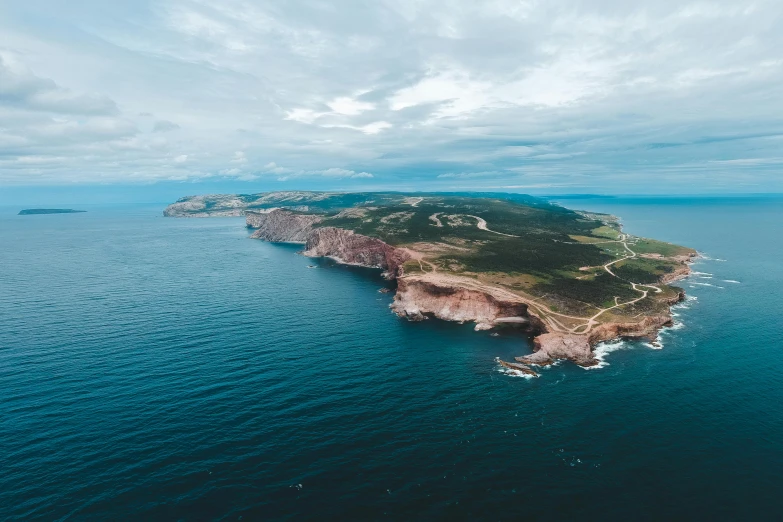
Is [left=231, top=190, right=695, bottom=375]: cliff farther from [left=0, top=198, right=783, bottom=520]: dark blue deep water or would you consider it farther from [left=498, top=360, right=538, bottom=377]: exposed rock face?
[left=0, top=198, right=783, bottom=520]: dark blue deep water

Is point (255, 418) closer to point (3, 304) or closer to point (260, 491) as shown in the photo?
point (260, 491)

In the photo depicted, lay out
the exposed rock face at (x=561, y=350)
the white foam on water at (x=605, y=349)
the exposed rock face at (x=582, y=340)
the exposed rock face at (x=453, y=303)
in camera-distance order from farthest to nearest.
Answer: the exposed rock face at (x=453, y=303), the exposed rock face at (x=582, y=340), the exposed rock face at (x=561, y=350), the white foam on water at (x=605, y=349)

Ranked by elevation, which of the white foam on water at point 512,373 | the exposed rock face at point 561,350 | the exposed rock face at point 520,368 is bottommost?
the white foam on water at point 512,373

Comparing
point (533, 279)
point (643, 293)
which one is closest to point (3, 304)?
point (533, 279)

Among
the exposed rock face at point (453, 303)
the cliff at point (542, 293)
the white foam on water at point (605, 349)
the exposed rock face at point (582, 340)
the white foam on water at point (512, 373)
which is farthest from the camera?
the exposed rock face at point (453, 303)

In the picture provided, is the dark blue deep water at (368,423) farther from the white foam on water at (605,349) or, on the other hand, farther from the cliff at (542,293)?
the cliff at (542,293)

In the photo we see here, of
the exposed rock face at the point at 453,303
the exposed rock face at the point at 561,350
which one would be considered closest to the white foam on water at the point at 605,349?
the exposed rock face at the point at 561,350

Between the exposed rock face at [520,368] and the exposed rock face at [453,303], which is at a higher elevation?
the exposed rock face at [453,303]
